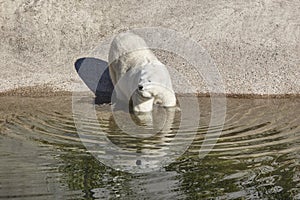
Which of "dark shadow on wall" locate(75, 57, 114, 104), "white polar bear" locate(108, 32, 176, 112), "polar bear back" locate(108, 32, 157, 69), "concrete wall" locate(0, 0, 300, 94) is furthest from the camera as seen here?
"concrete wall" locate(0, 0, 300, 94)

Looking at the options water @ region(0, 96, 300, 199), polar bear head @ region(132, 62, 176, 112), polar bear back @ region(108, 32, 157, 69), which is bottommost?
water @ region(0, 96, 300, 199)

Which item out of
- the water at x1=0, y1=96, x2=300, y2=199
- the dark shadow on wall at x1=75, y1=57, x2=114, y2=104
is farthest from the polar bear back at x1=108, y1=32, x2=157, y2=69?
the water at x1=0, y1=96, x2=300, y2=199

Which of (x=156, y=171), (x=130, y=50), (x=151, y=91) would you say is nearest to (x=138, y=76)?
(x=151, y=91)

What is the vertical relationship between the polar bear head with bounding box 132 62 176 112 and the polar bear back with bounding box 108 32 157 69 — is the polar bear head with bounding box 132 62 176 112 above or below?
below

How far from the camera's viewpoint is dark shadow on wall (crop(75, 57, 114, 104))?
573 inches

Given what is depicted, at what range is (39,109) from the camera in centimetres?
1210

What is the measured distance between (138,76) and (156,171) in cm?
525

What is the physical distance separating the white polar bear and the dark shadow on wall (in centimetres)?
51

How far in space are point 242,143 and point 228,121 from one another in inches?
71.6

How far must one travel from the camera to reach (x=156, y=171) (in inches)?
289

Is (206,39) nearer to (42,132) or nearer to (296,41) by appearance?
(296,41)

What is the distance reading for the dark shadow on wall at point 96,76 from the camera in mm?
14566

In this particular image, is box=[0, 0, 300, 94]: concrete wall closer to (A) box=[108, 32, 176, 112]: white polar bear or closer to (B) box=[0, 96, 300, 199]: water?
(A) box=[108, 32, 176, 112]: white polar bear

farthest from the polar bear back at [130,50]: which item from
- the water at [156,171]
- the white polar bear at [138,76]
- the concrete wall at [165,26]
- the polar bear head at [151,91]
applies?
the water at [156,171]
